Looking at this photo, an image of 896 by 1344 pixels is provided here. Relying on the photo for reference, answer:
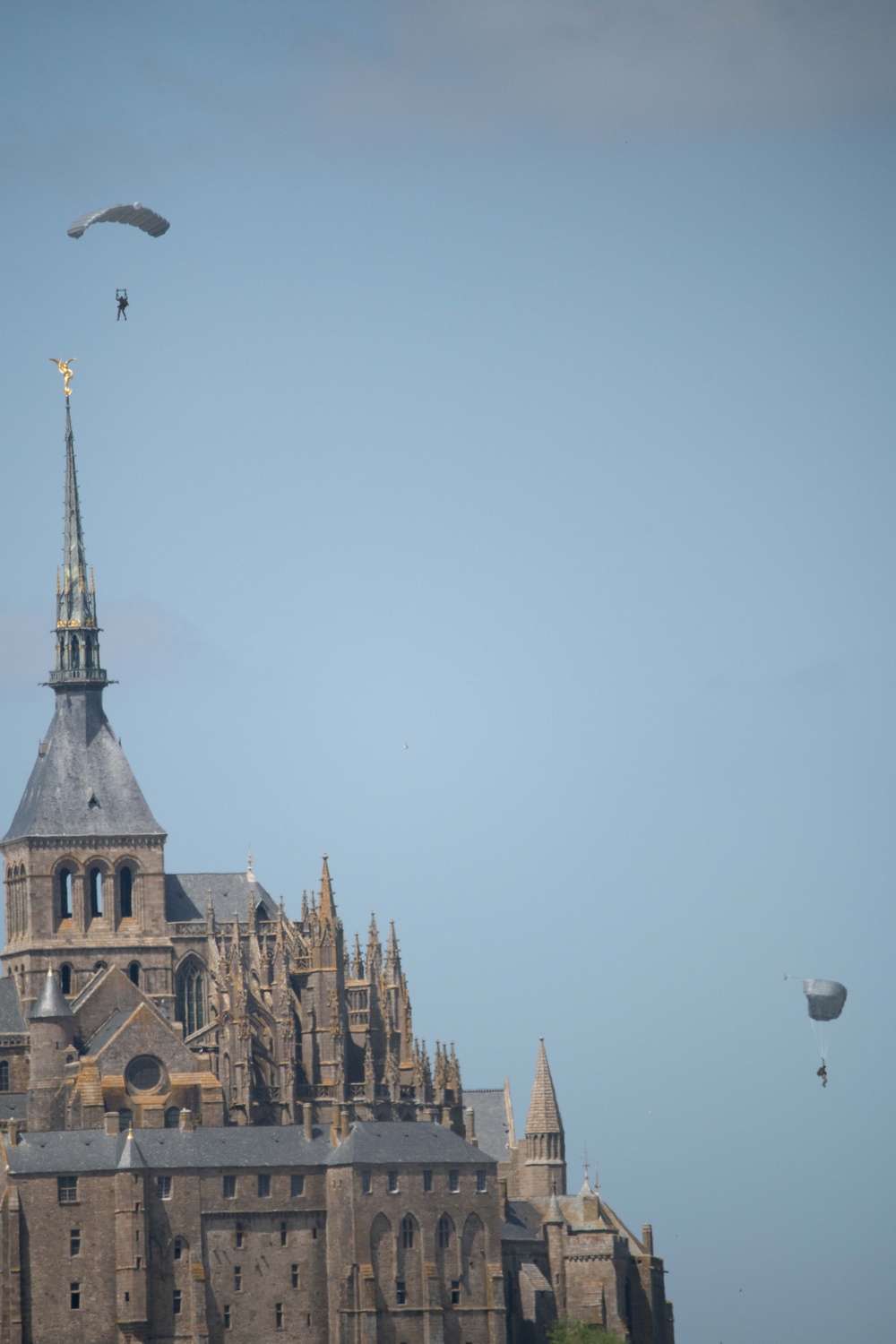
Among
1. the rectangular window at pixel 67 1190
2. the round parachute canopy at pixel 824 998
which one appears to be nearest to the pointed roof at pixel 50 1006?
→ the rectangular window at pixel 67 1190

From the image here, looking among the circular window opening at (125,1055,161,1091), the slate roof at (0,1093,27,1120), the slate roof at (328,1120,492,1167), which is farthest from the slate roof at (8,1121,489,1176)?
the slate roof at (0,1093,27,1120)

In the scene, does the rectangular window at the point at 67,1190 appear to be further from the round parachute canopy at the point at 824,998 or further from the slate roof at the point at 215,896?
the round parachute canopy at the point at 824,998

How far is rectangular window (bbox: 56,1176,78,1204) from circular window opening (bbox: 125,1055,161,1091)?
33.8ft

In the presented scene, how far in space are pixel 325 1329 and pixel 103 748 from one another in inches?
1475

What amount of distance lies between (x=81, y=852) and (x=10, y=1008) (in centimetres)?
940

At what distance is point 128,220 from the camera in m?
156

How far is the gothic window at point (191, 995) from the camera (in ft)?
604

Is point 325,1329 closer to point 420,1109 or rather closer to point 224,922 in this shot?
point 420,1109

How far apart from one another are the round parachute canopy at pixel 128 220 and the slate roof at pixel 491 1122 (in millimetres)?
55224

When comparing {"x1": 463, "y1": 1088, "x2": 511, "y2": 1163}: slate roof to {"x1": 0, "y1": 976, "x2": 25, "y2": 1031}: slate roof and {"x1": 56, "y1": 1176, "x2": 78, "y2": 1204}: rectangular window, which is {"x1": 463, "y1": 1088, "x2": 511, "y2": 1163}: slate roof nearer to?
{"x1": 0, "y1": 976, "x2": 25, "y2": 1031}: slate roof

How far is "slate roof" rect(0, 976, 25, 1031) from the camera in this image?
580ft

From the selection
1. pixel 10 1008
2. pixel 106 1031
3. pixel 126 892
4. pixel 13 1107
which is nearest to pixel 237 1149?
pixel 106 1031

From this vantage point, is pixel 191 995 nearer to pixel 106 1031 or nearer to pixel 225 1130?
pixel 106 1031

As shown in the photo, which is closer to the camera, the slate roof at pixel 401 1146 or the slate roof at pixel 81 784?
the slate roof at pixel 401 1146
